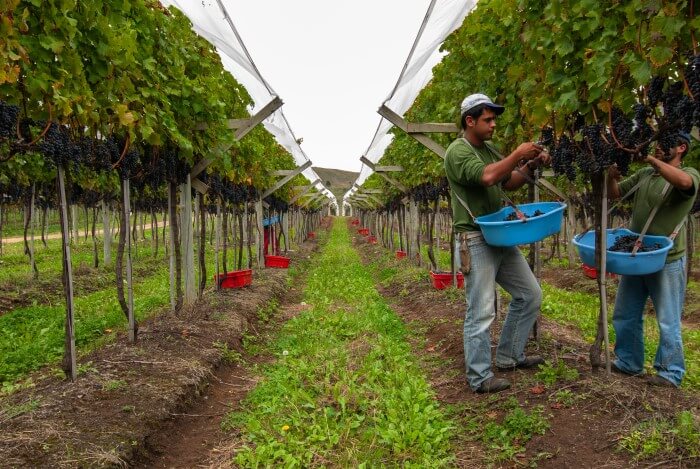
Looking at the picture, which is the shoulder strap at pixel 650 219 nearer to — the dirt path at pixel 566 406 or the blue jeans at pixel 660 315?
the blue jeans at pixel 660 315

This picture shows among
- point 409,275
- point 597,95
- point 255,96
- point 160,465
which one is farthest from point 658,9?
point 409,275

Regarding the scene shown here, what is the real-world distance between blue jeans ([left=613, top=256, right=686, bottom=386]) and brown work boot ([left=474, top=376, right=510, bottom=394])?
3.38 feet

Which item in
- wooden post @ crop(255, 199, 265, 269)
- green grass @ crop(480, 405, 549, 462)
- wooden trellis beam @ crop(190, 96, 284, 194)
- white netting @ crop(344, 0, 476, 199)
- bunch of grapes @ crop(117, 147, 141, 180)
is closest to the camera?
green grass @ crop(480, 405, 549, 462)

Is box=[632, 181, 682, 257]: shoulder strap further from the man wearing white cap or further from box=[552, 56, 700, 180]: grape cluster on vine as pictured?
the man wearing white cap

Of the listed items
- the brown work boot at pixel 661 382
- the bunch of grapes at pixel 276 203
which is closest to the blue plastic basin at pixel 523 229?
the brown work boot at pixel 661 382

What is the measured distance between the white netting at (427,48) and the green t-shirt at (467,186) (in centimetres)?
173

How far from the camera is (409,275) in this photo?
1127 cm

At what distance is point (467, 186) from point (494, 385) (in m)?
1.47

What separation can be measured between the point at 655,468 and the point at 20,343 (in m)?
6.37

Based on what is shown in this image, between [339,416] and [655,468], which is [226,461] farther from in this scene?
[655,468]

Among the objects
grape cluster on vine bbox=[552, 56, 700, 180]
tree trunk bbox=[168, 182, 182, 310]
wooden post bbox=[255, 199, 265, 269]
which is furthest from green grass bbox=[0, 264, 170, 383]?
grape cluster on vine bbox=[552, 56, 700, 180]

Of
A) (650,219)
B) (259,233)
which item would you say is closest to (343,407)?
(650,219)

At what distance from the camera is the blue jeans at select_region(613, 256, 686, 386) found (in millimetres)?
3488

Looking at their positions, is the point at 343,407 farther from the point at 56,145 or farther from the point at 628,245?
the point at 56,145
